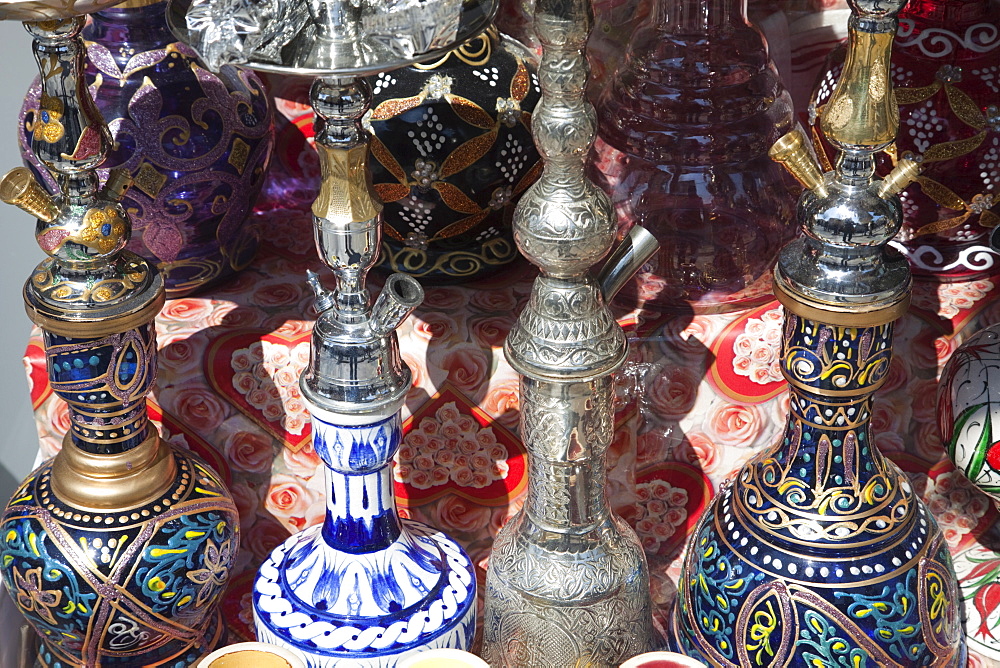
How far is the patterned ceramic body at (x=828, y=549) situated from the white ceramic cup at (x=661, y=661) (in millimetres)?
61

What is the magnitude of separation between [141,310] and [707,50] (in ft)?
1.49

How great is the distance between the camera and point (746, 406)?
0.90 m

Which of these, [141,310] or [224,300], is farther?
[224,300]

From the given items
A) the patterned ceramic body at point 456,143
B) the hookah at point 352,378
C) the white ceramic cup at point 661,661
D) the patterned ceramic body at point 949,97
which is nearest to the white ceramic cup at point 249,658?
the hookah at point 352,378

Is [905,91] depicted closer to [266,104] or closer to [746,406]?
[746,406]

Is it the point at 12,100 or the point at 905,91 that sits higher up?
the point at 905,91

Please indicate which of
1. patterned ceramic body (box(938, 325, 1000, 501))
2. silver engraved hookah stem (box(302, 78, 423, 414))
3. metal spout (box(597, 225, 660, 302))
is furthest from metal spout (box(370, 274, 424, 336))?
patterned ceramic body (box(938, 325, 1000, 501))

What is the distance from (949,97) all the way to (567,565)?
0.43 meters

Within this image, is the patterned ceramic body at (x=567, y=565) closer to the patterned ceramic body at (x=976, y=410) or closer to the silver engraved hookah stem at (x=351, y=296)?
the silver engraved hookah stem at (x=351, y=296)

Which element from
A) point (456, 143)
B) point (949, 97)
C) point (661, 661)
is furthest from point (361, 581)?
point (949, 97)

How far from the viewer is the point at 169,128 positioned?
0.88 meters

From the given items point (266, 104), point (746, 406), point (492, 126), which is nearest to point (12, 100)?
point (266, 104)

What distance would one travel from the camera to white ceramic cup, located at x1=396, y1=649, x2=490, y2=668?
0.71m

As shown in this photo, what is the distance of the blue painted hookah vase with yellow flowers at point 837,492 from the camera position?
663 mm
